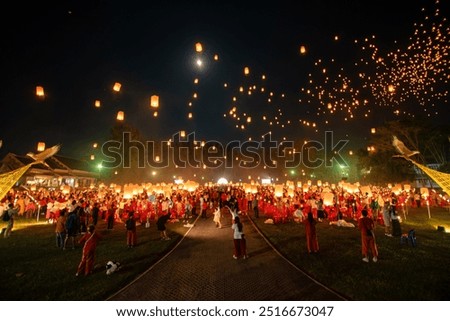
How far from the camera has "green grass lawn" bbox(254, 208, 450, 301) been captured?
6859 mm

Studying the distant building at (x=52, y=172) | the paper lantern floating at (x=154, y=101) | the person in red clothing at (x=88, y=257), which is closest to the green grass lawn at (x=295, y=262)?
the person in red clothing at (x=88, y=257)

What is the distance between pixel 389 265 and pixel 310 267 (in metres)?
2.92

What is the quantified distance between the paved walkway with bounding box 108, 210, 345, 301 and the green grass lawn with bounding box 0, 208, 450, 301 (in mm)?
530

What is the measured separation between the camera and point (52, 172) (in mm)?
40781

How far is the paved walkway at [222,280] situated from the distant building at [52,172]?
26.9 m

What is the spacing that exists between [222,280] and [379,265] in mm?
5799

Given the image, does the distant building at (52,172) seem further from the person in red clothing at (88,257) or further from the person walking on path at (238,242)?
the person walking on path at (238,242)

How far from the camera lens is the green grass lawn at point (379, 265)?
6.86m

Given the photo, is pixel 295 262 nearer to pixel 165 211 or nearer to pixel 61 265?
pixel 61 265

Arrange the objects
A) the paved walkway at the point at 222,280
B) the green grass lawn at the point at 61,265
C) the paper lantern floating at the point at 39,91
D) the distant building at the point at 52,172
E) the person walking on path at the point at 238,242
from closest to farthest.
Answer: the paved walkway at the point at 222,280 < the green grass lawn at the point at 61,265 < the person walking on path at the point at 238,242 < the paper lantern floating at the point at 39,91 < the distant building at the point at 52,172

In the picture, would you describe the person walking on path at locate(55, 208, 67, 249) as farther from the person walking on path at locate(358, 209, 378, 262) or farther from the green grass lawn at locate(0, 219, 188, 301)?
the person walking on path at locate(358, 209, 378, 262)

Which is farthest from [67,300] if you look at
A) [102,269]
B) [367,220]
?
[367,220]

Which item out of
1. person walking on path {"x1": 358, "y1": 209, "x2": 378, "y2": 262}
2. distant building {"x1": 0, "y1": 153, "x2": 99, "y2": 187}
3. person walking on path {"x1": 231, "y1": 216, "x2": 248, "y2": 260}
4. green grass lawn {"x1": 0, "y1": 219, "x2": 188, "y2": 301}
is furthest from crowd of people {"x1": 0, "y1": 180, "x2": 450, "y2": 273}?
distant building {"x1": 0, "y1": 153, "x2": 99, "y2": 187}
